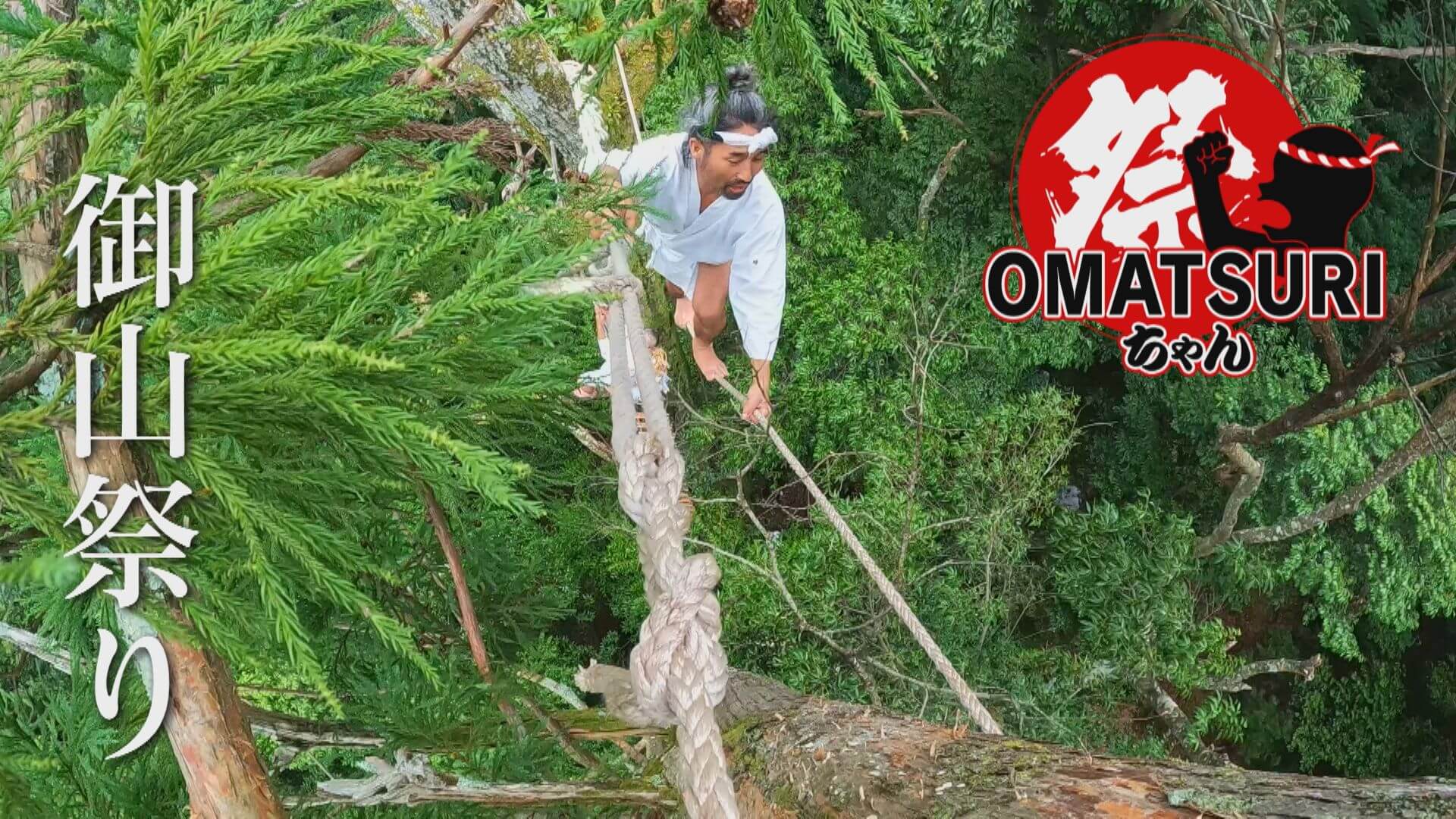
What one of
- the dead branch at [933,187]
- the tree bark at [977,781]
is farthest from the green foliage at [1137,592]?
the tree bark at [977,781]

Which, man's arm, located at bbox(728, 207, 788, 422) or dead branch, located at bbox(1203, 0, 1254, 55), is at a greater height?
dead branch, located at bbox(1203, 0, 1254, 55)

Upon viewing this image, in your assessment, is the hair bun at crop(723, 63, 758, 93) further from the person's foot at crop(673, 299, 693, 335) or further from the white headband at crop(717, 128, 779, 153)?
the person's foot at crop(673, 299, 693, 335)

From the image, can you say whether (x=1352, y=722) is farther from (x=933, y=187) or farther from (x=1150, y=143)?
(x=933, y=187)

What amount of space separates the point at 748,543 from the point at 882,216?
4.01ft

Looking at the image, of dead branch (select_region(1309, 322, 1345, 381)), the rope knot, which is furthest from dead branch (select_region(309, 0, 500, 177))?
dead branch (select_region(1309, 322, 1345, 381))

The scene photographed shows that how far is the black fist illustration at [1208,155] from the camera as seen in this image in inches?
108

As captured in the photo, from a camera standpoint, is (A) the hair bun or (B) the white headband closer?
(A) the hair bun

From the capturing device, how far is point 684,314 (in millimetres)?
2455

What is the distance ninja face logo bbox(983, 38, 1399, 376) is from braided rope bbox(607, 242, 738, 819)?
7.68 feet

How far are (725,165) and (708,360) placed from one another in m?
0.74

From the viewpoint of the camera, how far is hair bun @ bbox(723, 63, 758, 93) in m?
1.75

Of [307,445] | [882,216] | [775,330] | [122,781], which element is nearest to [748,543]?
[775,330]

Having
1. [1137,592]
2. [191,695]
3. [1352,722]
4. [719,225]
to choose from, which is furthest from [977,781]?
[1352,722]

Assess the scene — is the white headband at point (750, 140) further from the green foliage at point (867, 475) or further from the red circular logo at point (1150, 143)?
the red circular logo at point (1150, 143)
